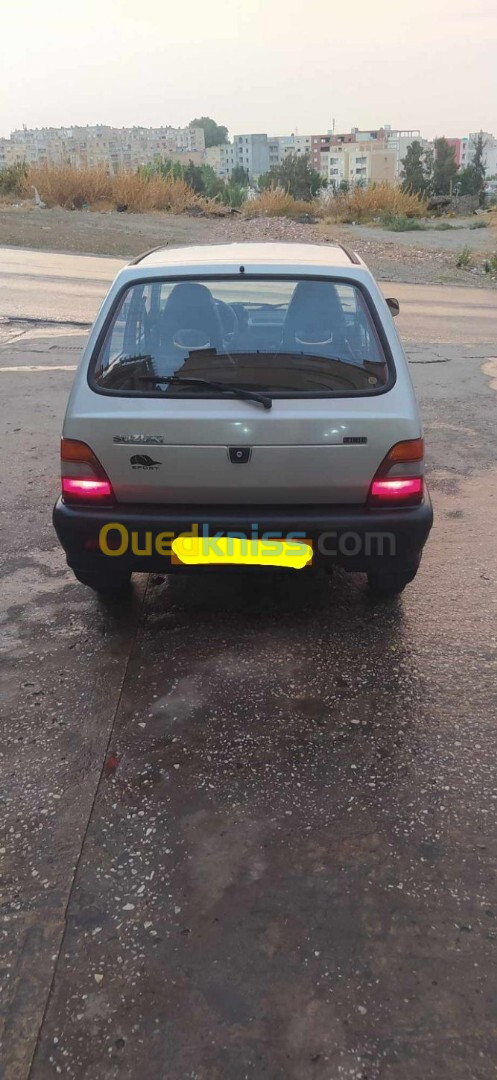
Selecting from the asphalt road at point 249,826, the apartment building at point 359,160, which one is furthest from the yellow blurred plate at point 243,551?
the apartment building at point 359,160

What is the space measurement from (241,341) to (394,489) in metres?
0.96

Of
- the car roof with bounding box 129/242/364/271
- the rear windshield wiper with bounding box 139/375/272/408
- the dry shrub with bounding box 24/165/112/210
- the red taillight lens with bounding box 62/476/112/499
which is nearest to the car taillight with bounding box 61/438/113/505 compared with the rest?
the red taillight lens with bounding box 62/476/112/499

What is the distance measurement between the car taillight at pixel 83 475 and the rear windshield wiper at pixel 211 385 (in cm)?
41

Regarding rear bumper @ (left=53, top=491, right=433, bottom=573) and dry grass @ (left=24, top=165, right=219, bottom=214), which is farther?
dry grass @ (left=24, top=165, right=219, bottom=214)

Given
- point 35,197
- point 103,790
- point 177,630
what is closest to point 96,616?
point 177,630

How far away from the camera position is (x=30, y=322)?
12.1 metres

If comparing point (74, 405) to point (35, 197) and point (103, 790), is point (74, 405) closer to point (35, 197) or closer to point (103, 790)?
point (103, 790)

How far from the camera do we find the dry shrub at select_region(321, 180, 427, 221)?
1172 inches

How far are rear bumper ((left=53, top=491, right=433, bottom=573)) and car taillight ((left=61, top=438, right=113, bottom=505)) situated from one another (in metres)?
0.06

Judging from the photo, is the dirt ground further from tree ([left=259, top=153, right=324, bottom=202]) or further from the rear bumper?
tree ([left=259, top=153, right=324, bottom=202])

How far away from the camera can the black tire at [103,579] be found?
3.70m

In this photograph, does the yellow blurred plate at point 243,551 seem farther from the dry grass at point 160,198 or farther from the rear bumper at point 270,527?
the dry grass at point 160,198

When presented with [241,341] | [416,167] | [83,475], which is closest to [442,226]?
[241,341]

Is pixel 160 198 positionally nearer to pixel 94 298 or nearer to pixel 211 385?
pixel 94 298
